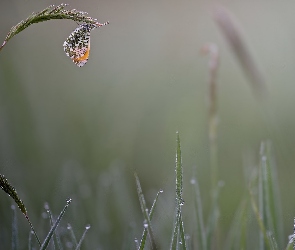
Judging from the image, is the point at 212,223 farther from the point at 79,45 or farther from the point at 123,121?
the point at 123,121

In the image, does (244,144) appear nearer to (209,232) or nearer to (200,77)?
(200,77)

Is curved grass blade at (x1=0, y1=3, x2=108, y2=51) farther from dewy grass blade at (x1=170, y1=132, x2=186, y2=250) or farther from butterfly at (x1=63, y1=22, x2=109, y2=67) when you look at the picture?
dewy grass blade at (x1=170, y1=132, x2=186, y2=250)

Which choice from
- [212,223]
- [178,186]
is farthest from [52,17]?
[212,223]

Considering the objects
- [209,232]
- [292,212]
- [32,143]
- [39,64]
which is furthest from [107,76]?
[209,232]

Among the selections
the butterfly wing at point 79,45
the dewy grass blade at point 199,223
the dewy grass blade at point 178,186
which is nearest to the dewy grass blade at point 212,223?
the dewy grass blade at point 199,223

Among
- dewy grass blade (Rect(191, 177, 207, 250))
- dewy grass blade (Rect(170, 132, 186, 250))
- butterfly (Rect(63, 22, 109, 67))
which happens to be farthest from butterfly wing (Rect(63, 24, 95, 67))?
dewy grass blade (Rect(191, 177, 207, 250))

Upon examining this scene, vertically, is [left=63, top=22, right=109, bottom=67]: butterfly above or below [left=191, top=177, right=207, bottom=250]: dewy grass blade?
above

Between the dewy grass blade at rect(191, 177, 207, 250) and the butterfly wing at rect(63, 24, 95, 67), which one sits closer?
the butterfly wing at rect(63, 24, 95, 67)

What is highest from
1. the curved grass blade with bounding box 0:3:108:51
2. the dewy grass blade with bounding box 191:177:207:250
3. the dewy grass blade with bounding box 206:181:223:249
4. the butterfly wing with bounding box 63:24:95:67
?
the curved grass blade with bounding box 0:3:108:51
